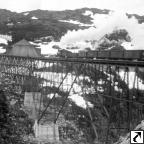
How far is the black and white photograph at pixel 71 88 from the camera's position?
2162cm

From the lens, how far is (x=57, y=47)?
105m

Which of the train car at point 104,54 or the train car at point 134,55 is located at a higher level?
the train car at point 134,55

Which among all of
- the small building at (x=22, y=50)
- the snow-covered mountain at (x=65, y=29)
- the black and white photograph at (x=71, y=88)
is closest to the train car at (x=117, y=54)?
the black and white photograph at (x=71, y=88)

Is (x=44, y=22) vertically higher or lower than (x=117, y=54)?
lower

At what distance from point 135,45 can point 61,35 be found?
84.5ft

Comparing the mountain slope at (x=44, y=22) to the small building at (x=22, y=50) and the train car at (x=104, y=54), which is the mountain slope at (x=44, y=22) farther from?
the train car at (x=104, y=54)

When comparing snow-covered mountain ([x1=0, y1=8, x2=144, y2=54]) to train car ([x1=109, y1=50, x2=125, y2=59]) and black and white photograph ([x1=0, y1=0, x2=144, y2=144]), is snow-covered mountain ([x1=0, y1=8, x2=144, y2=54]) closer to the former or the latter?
black and white photograph ([x1=0, y1=0, x2=144, y2=144])

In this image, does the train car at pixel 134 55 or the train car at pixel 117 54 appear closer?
the train car at pixel 134 55

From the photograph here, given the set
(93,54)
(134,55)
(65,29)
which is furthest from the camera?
(65,29)

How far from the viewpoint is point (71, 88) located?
3114 centimetres

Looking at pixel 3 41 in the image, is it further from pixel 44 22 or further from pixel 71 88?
pixel 71 88

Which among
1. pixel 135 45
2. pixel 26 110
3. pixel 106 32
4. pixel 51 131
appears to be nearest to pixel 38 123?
pixel 51 131

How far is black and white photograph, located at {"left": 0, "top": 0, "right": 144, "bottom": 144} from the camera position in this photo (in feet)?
70.9

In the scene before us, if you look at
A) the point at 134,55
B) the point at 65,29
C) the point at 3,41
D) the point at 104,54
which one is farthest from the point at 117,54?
the point at 65,29
